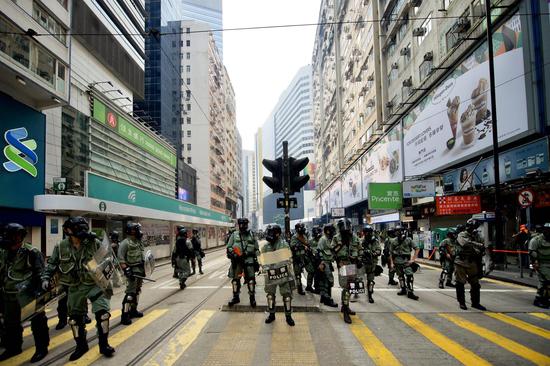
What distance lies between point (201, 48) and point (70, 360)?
78780 mm

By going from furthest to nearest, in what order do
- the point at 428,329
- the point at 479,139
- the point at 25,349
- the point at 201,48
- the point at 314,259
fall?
the point at 201,48
the point at 479,139
the point at 314,259
the point at 428,329
the point at 25,349

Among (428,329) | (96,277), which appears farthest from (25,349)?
(428,329)

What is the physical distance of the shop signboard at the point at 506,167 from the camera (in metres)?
14.5

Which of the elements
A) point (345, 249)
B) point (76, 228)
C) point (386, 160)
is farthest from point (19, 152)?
point (386, 160)

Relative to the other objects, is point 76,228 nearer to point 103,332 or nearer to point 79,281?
point 79,281

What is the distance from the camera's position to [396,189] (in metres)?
29.3

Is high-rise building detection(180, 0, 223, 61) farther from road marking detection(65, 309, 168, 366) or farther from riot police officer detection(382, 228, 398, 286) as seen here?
road marking detection(65, 309, 168, 366)

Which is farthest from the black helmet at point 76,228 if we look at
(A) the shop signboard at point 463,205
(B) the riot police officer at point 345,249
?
(A) the shop signboard at point 463,205

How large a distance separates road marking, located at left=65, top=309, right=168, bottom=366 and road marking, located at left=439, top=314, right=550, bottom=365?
5561 millimetres

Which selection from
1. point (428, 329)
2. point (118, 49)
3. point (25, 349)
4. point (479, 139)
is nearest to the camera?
point (25, 349)

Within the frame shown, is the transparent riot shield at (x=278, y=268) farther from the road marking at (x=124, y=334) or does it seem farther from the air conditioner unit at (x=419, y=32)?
the air conditioner unit at (x=419, y=32)

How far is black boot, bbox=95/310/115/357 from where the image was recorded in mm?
5203

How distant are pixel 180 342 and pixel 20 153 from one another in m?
14.8

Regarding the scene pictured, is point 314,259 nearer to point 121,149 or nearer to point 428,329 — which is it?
point 428,329
